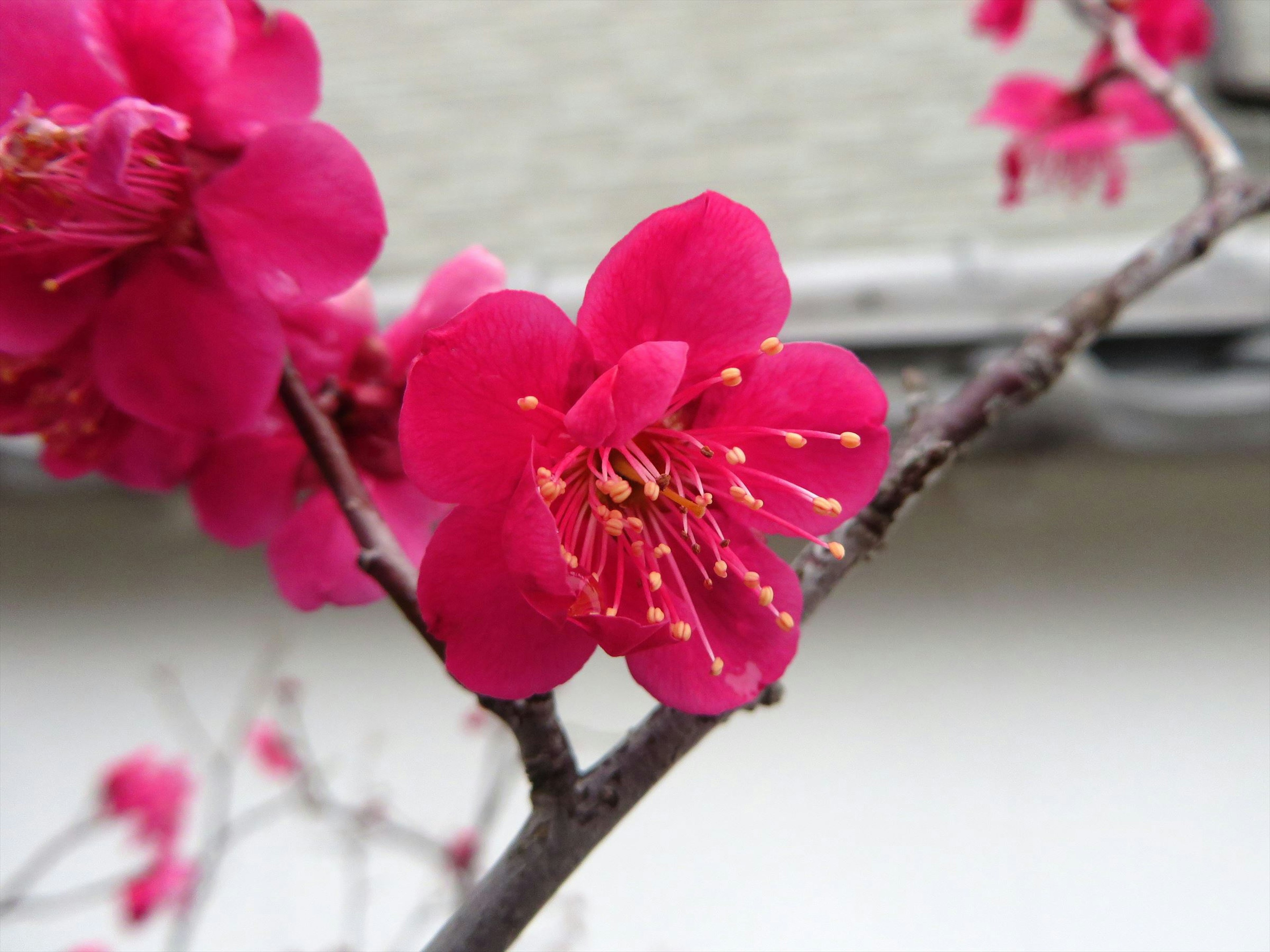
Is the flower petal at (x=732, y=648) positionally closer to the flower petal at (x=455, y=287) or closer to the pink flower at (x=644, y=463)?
the pink flower at (x=644, y=463)

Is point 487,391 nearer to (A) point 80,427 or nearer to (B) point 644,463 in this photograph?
(B) point 644,463

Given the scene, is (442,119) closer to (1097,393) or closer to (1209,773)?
(1097,393)

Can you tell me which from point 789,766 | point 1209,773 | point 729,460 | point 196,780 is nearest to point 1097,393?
point 1209,773

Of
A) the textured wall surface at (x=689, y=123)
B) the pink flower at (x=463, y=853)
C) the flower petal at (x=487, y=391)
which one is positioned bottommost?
the pink flower at (x=463, y=853)

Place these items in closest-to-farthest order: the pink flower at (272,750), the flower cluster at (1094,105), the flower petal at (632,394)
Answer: the flower petal at (632,394)
the flower cluster at (1094,105)
the pink flower at (272,750)

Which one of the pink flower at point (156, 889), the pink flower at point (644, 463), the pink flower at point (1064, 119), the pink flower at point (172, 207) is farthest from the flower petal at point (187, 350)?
the pink flower at point (156, 889)

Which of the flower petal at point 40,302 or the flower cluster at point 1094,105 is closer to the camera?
the flower petal at point 40,302

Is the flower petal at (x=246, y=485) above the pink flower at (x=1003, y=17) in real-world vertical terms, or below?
below

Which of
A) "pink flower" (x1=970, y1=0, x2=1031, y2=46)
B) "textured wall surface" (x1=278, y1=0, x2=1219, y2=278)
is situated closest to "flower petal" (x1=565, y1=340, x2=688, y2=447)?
"pink flower" (x1=970, y1=0, x2=1031, y2=46)
